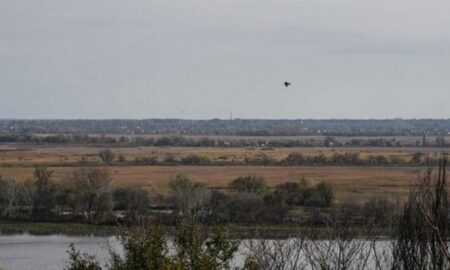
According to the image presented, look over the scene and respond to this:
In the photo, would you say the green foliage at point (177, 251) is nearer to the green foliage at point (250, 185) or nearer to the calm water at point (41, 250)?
the calm water at point (41, 250)

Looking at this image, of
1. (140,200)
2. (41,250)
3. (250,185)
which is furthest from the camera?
(250,185)

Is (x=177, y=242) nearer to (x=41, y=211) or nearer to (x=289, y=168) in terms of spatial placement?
(x=41, y=211)

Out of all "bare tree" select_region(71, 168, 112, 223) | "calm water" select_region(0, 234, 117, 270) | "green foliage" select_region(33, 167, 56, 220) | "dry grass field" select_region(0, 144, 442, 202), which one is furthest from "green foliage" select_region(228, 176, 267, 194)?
"calm water" select_region(0, 234, 117, 270)

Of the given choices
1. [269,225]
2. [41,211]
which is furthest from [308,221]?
[41,211]

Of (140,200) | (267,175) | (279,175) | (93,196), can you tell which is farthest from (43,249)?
(279,175)

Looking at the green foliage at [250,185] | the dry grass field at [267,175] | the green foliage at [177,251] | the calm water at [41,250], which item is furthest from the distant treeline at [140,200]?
the green foliage at [177,251]

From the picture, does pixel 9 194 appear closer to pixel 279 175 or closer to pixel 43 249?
pixel 43 249
